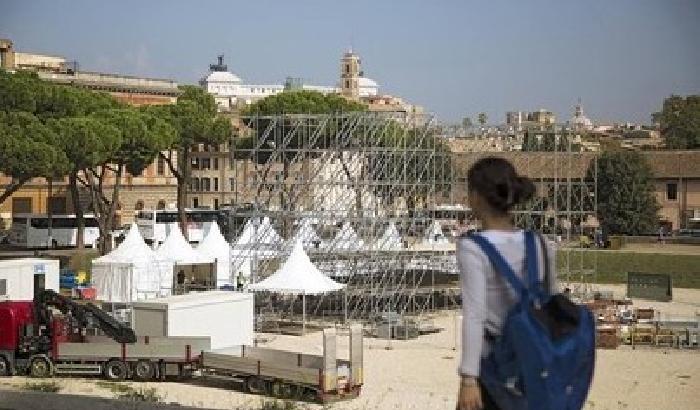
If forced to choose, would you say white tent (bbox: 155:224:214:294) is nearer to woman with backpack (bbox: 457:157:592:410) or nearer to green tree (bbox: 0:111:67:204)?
green tree (bbox: 0:111:67:204)

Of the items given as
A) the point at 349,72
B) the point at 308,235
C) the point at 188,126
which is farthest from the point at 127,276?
the point at 349,72

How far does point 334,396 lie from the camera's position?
14.0 metres

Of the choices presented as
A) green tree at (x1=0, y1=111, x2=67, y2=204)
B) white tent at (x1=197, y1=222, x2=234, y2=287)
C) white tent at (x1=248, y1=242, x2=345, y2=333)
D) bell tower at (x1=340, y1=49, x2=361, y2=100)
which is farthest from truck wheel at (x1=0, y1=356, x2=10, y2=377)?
bell tower at (x1=340, y1=49, x2=361, y2=100)

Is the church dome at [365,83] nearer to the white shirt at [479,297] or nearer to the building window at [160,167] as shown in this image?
the building window at [160,167]

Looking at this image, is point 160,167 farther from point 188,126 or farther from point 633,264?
point 633,264

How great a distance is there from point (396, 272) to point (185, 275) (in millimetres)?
6471

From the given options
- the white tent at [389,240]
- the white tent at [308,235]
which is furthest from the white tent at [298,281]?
the white tent at [308,235]

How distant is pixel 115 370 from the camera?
51.0 feet

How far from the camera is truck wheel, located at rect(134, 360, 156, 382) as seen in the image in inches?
610

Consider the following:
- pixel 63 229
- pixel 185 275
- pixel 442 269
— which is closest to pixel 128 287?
pixel 185 275

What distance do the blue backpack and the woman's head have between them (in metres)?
0.17

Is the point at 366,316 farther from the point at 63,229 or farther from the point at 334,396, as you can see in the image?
the point at 63,229

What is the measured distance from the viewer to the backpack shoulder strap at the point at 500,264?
3107mm

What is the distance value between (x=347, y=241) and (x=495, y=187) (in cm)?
2284
